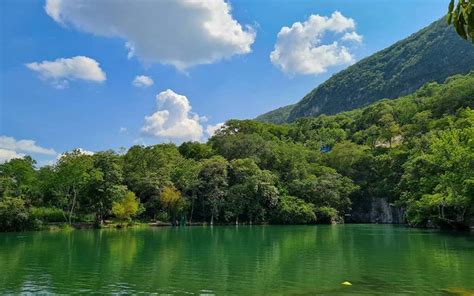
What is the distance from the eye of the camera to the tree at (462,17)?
17.3 ft

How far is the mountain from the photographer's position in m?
146

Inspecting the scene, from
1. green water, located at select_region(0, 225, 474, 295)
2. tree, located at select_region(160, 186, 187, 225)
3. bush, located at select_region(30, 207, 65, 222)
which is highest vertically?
tree, located at select_region(160, 186, 187, 225)

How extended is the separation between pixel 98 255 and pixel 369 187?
60.9 metres

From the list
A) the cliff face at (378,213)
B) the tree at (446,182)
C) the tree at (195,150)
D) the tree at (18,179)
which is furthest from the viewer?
the tree at (195,150)

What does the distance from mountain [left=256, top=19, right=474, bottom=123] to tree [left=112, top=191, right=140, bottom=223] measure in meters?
116

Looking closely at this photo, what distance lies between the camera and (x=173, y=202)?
64375mm

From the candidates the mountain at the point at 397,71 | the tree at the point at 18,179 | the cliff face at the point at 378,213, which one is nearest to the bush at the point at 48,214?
the tree at the point at 18,179

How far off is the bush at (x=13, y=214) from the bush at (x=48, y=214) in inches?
115

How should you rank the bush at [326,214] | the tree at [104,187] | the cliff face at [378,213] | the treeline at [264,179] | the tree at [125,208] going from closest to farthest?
the treeline at [264,179], the tree at [104,187], the tree at [125,208], the bush at [326,214], the cliff face at [378,213]

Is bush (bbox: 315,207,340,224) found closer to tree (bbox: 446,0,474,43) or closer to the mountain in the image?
tree (bbox: 446,0,474,43)

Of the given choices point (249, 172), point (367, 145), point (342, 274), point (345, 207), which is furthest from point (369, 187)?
point (342, 274)

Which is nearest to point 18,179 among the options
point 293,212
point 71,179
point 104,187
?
point 71,179

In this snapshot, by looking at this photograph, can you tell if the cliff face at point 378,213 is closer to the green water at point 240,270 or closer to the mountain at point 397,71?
the green water at point 240,270

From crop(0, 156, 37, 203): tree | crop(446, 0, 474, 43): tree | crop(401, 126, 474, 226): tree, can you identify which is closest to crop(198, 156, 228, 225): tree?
crop(0, 156, 37, 203): tree
